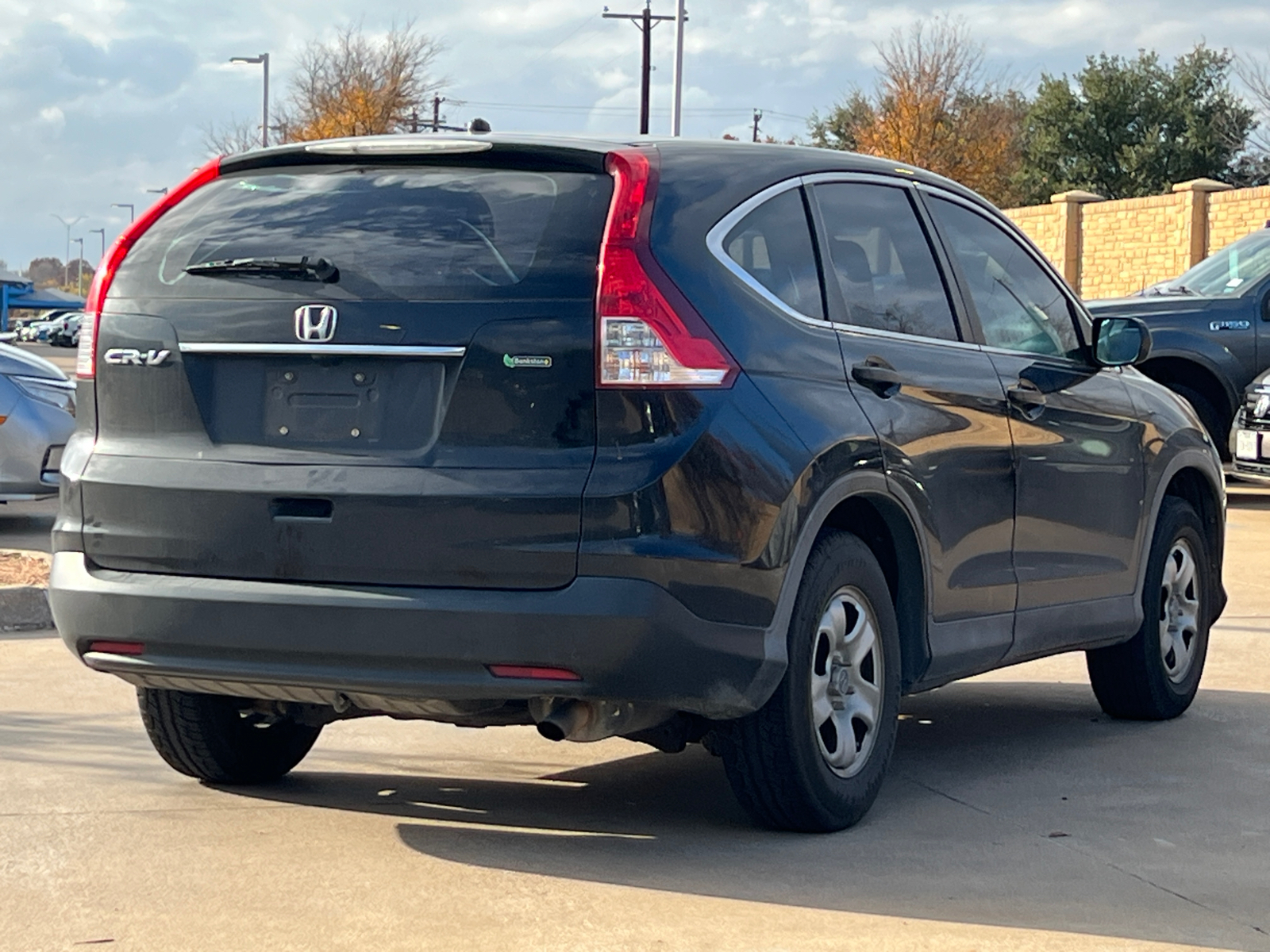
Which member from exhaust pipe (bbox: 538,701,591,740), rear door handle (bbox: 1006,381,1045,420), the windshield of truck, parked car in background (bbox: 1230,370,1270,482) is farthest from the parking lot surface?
the windshield of truck

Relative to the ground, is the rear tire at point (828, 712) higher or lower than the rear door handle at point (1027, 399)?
lower

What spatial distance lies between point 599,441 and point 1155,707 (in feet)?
10.6

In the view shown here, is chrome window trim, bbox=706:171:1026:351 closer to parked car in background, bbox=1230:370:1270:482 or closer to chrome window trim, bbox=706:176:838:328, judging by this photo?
chrome window trim, bbox=706:176:838:328

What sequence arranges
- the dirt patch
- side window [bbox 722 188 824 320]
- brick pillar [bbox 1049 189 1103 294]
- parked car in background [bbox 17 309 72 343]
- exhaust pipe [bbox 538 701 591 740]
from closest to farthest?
exhaust pipe [bbox 538 701 591 740]
side window [bbox 722 188 824 320]
the dirt patch
brick pillar [bbox 1049 189 1103 294]
parked car in background [bbox 17 309 72 343]

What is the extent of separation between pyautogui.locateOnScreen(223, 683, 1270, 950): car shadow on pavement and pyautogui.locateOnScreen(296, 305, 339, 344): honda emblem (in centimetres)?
129

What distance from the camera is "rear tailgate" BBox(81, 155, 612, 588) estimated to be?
4.60 metres

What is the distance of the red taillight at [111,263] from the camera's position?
5.13 meters

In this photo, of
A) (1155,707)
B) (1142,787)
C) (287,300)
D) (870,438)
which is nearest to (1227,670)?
(1155,707)

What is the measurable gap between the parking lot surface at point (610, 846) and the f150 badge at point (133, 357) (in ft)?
3.90

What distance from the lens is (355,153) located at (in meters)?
5.05

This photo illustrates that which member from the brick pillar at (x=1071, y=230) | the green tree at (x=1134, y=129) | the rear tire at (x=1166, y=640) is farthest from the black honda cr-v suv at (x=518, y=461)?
the green tree at (x=1134, y=129)

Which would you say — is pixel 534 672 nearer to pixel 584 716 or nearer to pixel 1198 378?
pixel 584 716

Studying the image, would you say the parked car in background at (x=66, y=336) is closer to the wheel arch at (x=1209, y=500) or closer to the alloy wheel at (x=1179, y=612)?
the wheel arch at (x=1209, y=500)

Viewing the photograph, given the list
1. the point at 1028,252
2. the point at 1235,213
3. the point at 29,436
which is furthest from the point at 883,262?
the point at 1235,213
